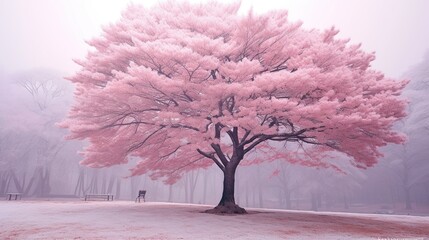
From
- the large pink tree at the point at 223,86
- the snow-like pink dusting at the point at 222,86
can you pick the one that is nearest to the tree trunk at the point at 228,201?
the large pink tree at the point at 223,86

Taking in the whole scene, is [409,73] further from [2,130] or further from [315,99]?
[2,130]

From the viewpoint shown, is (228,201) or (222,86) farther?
(228,201)

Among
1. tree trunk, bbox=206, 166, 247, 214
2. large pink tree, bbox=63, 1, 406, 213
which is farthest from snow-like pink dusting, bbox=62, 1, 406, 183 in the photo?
tree trunk, bbox=206, 166, 247, 214

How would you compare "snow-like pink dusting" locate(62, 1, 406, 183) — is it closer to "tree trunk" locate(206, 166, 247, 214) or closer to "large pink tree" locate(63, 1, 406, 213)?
"large pink tree" locate(63, 1, 406, 213)

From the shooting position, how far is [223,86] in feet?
32.6

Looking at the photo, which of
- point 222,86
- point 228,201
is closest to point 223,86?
point 222,86

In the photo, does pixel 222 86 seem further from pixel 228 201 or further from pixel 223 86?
pixel 228 201

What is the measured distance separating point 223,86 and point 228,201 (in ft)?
19.6

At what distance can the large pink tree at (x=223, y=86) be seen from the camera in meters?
9.77

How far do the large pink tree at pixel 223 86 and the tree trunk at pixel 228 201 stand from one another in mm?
47

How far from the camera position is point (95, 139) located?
13.2 meters

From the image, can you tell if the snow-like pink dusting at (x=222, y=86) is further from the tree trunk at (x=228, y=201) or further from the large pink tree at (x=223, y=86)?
the tree trunk at (x=228, y=201)

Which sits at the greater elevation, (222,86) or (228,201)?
(222,86)

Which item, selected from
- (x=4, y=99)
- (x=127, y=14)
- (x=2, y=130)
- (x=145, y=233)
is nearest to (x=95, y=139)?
(x=127, y=14)
